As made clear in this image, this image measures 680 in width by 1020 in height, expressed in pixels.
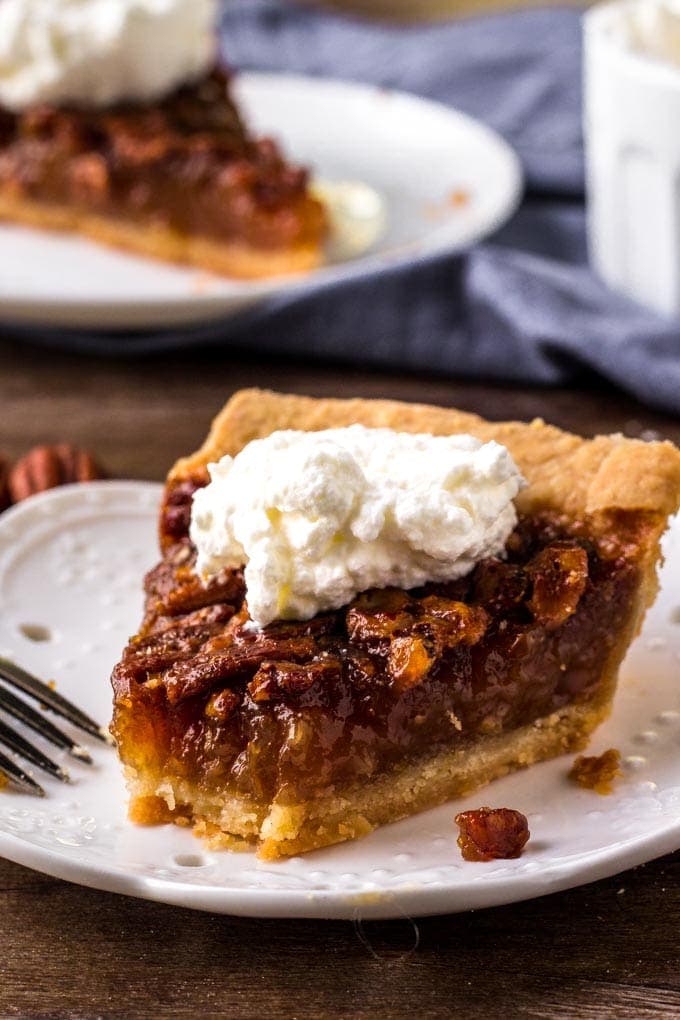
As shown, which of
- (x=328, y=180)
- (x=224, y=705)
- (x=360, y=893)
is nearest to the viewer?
(x=360, y=893)

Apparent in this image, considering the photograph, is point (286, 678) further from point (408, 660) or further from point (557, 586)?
point (557, 586)

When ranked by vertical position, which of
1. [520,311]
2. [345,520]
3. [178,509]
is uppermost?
[345,520]

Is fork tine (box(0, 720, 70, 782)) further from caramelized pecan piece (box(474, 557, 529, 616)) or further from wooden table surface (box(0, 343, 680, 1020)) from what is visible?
caramelized pecan piece (box(474, 557, 529, 616))

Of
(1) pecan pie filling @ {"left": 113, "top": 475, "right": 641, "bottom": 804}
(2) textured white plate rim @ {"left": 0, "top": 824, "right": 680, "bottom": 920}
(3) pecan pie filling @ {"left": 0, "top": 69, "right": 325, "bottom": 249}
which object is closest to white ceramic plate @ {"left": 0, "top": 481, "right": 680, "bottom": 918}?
(2) textured white plate rim @ {"left": 0, "top": 824, "right": 680, "bottom": 920}

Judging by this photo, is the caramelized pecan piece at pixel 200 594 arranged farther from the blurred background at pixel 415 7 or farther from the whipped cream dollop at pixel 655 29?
the blurred background at pixel 415 7

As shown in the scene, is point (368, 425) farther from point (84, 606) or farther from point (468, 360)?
point (468, 360)

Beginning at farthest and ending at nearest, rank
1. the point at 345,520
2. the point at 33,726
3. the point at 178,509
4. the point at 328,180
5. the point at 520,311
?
the point at 328,180
the point at 520,311
the point at 178,509
the point at 33,726
the point at 345,520

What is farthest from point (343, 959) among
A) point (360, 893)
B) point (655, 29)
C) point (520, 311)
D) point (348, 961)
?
point (655, 29)
